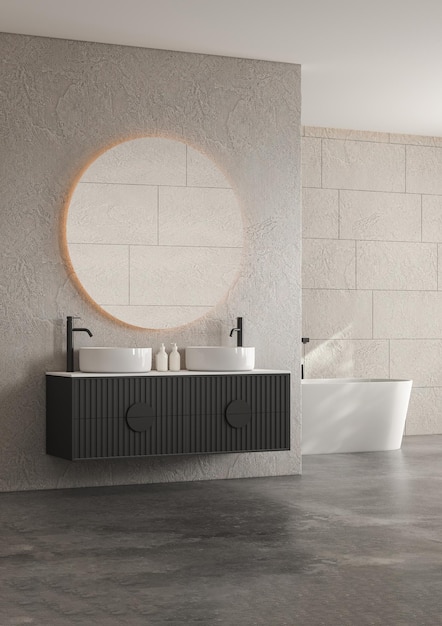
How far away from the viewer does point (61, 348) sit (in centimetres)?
516

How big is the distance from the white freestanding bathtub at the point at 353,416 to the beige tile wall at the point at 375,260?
A: 80 cm

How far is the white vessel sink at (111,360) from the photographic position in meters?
4.95

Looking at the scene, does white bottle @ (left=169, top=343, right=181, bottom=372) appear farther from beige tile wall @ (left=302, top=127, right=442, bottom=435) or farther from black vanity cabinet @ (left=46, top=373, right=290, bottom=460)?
beige tile wall @ (left=302, top=127, right=442, bottom=435)

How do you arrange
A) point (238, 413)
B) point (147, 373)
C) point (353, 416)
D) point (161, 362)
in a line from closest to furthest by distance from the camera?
point (147, 373) → point (238, 413) → point (161, 362) → point (353, 416)

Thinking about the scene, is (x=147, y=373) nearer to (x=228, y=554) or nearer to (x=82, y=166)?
(x=82, y=166)

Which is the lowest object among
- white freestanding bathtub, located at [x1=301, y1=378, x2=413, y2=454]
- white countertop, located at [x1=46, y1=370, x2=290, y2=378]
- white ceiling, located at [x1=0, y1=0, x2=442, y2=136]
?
white freestanding bathtub, located at [x1=301, y1=378, x2=413, y2=454]

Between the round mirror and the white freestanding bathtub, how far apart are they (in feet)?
4.49

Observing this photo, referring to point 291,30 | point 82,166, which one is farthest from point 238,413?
point 291,30

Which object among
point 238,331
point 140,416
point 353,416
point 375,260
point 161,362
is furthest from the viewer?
point 375,260

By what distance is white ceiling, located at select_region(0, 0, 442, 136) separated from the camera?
15.4 ft

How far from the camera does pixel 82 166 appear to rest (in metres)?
5.22

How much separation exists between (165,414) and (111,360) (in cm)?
38

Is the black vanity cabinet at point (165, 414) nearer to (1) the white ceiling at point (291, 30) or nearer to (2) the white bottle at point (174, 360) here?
(2) the white bottle at point (174, 360)

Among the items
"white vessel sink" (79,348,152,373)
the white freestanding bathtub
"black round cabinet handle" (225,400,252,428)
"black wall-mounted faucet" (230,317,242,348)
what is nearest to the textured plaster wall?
"black wall-mounted faucet" (230,317,242,348)
